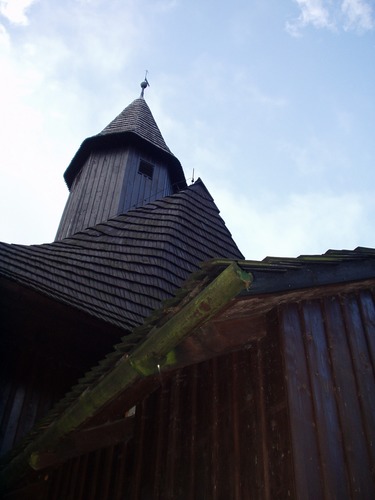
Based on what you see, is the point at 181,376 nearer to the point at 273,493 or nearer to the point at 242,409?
the point at 242,409

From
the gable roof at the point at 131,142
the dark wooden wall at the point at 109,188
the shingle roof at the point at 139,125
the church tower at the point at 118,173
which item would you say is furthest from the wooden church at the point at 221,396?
the shingle roof at the point at 139,125

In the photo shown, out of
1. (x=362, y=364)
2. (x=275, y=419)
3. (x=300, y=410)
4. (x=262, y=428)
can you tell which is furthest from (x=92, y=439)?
(x=362, y=364)

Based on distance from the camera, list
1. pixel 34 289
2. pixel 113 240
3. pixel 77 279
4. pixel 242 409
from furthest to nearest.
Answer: pixel 113 240, pixel 77 279, pixel 34 289, pixel 242 409

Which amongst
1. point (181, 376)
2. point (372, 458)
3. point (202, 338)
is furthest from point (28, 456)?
point (372, 458)

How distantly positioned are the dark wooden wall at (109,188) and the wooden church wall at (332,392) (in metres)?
8.04

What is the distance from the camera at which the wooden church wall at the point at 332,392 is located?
278 centimetres

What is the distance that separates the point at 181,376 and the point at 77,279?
10.3 feet

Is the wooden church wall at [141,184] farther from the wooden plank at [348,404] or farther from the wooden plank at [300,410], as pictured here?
the wooden plank at [300,410]

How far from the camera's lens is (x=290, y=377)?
3.03 m

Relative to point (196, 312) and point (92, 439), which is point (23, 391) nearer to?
point (92, 439)

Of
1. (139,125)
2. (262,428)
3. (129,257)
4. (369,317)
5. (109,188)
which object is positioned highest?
(139,125)

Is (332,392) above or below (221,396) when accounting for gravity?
below

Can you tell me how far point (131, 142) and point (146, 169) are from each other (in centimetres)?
82

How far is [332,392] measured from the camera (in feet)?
10.3
